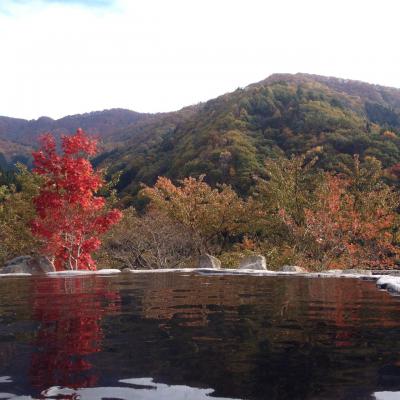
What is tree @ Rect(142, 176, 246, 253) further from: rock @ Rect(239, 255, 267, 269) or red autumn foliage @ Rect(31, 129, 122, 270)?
rock @ Rect(239, 255, 267, 269)

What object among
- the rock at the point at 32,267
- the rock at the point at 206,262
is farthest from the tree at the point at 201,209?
the rock at the point at 32,267

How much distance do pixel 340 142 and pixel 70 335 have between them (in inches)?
2042

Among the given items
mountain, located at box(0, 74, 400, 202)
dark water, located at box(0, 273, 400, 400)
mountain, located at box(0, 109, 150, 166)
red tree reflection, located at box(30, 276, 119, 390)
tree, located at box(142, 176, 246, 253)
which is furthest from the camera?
mountain, located at box(0, 109, 150, 166)

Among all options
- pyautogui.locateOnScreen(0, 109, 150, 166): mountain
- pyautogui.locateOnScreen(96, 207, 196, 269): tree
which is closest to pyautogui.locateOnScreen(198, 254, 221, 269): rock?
pyautogui.locateOnScreen(96, 207, 196, 269): tree

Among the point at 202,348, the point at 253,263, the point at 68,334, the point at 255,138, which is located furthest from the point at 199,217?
the point at 255,138

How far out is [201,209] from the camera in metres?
25.6

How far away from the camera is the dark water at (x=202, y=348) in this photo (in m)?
3.37

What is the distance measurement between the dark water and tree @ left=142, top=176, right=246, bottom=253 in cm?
1692

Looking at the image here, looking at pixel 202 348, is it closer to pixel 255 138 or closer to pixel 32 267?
pixel 32 267

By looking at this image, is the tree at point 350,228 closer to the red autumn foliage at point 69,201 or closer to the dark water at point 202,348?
the red autumn foliage at point 69,201

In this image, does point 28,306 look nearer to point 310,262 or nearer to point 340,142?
point 310,262

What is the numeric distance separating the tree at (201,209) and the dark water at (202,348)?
16.9m

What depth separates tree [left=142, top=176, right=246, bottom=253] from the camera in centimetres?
2570

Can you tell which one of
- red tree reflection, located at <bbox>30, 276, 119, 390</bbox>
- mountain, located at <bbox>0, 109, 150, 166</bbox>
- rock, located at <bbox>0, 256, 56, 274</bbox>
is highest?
mountain, located at <bbox>0, 109, 150, 166</bbox>
